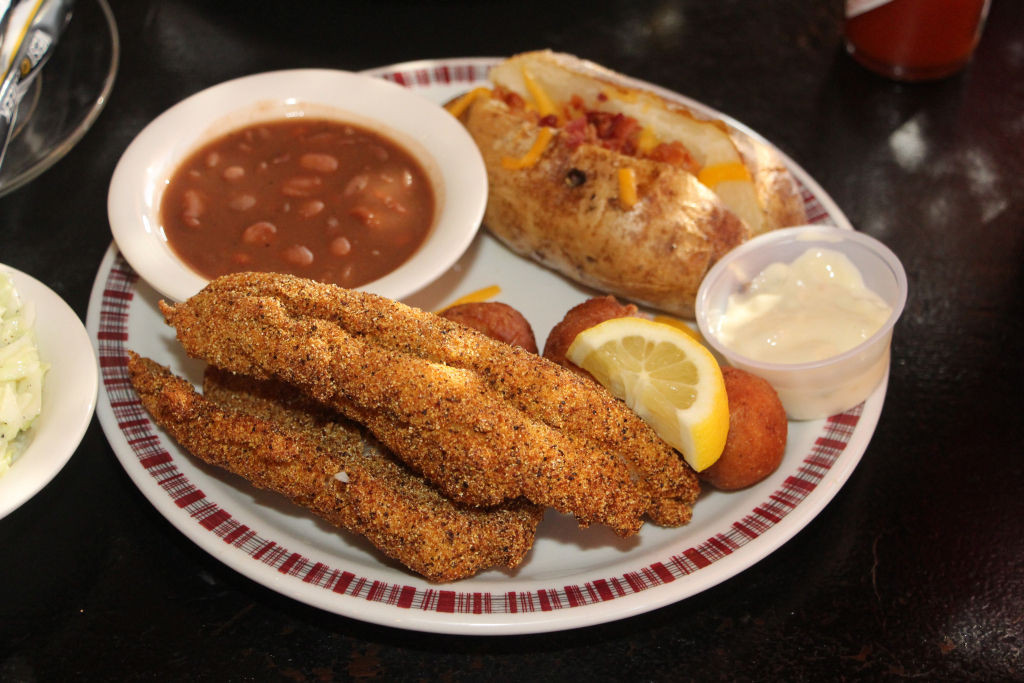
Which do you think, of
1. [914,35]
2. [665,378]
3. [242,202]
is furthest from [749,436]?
[914,35]

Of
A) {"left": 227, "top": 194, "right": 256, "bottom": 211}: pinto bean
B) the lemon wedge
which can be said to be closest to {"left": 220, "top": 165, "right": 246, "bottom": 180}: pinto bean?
{"left": 227, "top": 194, "right": 256, "bottom": 211}: pinto bean

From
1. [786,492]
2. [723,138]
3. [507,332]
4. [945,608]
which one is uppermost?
[723,138]

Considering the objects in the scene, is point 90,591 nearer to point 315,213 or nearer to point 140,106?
point 315,213

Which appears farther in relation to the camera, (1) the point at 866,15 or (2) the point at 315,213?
(1) the point at 866,15

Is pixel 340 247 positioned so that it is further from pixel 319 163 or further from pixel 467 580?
pixel 467 580

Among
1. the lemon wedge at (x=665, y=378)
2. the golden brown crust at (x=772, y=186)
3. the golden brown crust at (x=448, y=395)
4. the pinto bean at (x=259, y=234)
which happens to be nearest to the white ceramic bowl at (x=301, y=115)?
the pinto bean at (x=259, y=234)

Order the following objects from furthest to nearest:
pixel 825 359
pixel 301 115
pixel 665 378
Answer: pixel 301 115
pixel 825 359
pixel 665 378

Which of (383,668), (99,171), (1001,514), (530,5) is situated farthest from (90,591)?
(530,5)

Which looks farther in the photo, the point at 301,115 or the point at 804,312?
the point at 301,115
